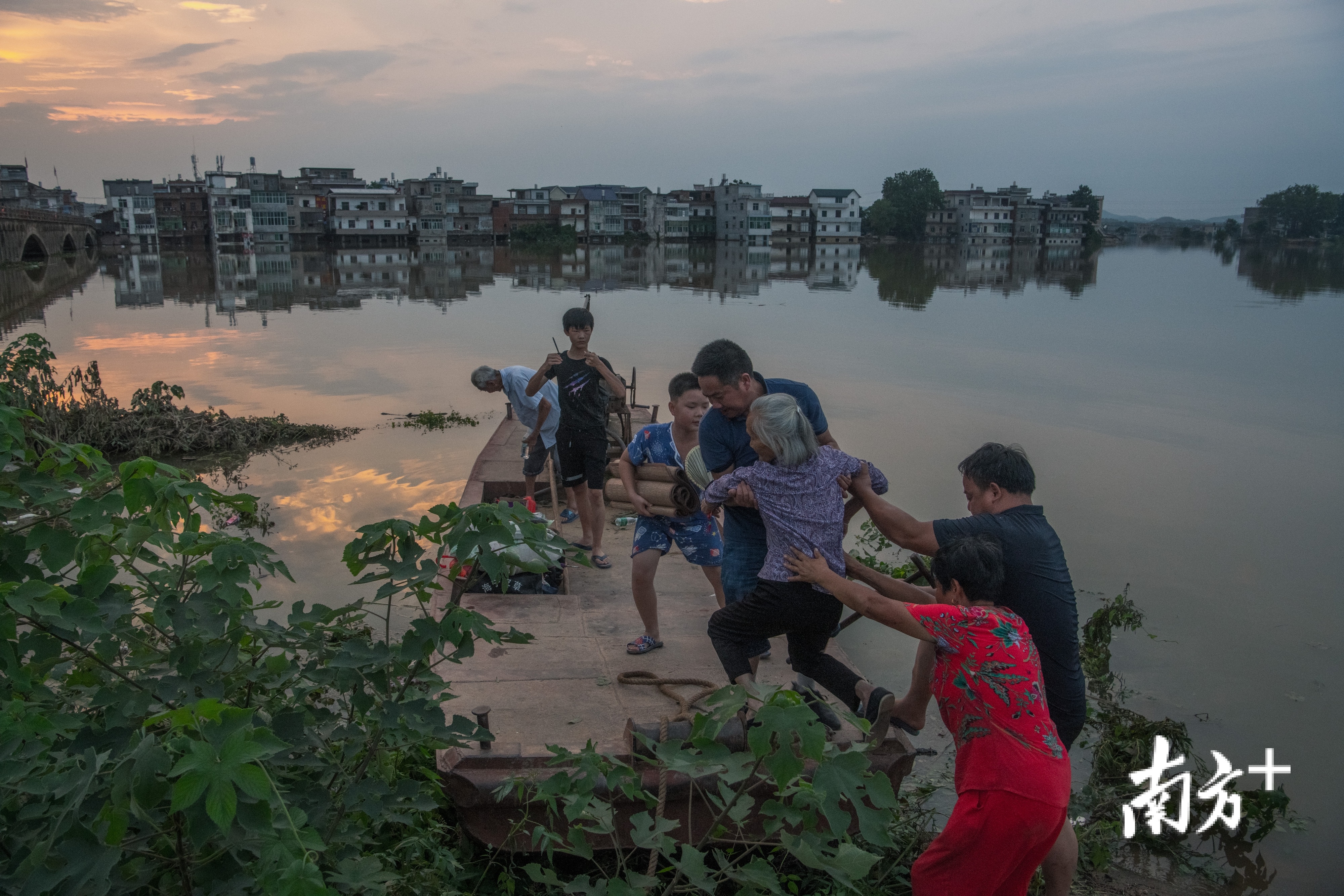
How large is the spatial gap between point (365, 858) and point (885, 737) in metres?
2.08

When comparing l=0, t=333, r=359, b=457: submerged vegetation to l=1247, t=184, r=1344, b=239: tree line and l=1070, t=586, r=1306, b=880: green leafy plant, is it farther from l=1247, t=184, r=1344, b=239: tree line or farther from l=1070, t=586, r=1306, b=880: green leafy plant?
l=1247, t=184, r=1344, b=239: tree line

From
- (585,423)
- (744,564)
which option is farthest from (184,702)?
(585,423)

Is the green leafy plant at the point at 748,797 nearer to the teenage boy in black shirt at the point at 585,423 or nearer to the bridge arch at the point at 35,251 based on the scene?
the teenage boy in black shirt at the point at 585,423

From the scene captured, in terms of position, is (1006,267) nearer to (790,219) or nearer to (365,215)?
(790,219)

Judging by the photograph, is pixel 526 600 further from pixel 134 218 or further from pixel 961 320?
pixel 134 218

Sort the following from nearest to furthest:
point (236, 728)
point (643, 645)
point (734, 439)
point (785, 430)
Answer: point (236, 728)
point (785, 430)
point (734, 439)
point (643, 645)

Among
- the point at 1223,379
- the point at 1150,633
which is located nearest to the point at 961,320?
the point at 1223,379

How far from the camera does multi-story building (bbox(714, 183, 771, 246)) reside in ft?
274

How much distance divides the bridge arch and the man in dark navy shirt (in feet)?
202

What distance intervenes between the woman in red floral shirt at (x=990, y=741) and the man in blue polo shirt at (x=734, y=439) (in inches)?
43.0

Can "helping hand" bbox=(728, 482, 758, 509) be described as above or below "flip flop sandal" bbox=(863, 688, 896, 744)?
above

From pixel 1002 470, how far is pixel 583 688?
7.53ft

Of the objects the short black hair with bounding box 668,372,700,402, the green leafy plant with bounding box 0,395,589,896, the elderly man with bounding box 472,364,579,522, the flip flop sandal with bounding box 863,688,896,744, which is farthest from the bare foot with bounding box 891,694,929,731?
the elderly man with bounding box 472,364,579,522

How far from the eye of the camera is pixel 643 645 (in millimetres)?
4766
